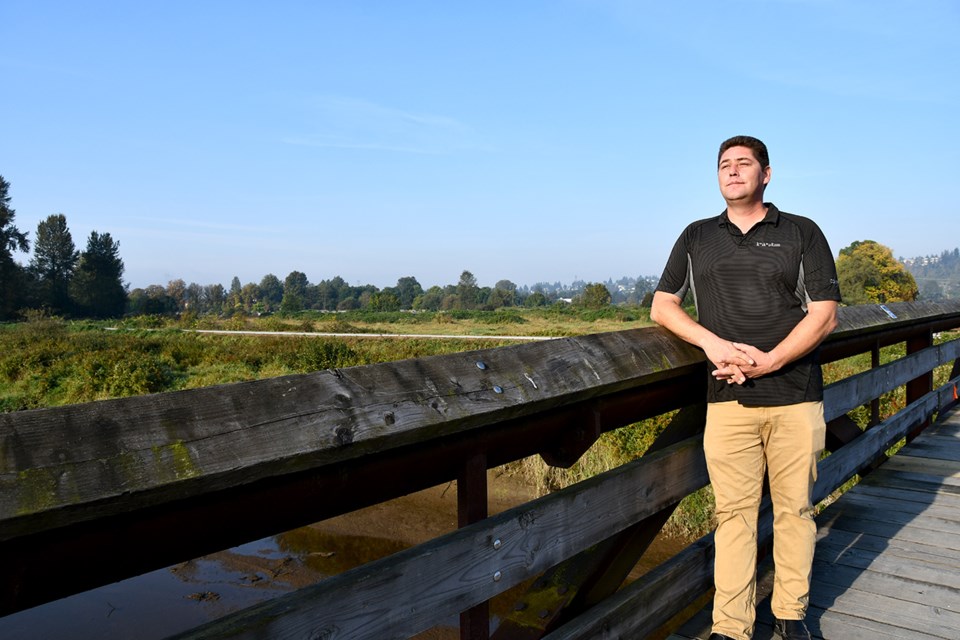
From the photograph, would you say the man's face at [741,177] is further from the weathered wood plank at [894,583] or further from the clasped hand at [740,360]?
the weathered wood plank at [894,583]

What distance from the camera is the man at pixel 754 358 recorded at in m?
2.46

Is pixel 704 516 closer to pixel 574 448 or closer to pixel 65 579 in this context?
pixel 574 448

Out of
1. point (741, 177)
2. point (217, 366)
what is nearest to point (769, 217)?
point (741, 177)

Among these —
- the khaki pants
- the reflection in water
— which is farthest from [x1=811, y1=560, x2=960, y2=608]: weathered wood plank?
the reflection in water

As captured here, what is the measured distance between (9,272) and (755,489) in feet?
223

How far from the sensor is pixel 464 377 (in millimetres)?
1621

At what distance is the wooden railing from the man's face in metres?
0.57

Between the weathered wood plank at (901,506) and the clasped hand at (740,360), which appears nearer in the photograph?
the clasped hand at (740,360)

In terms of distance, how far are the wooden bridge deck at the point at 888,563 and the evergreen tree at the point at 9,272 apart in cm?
6554

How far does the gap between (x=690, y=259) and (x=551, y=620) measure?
52.9 inches

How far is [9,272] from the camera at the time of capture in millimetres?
58219

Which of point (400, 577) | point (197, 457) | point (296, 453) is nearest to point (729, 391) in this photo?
point (400, 577)

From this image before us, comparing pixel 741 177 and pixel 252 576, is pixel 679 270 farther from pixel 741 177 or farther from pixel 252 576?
pixel 252 576

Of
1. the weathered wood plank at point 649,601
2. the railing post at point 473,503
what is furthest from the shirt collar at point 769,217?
the railing post at point 473,503
